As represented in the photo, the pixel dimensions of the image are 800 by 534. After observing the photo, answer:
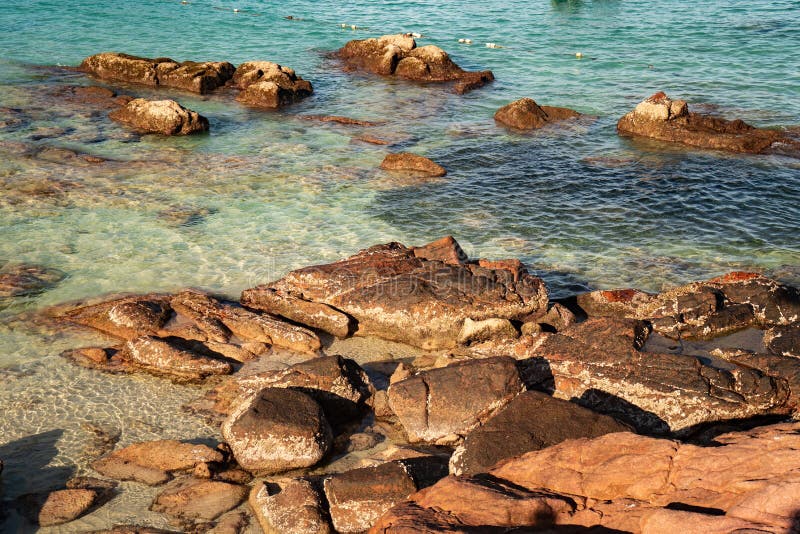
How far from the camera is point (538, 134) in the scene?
88.5 feet

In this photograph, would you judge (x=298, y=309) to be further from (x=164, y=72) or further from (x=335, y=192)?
A: (x=164, y=72)

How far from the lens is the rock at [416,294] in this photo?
554 inches

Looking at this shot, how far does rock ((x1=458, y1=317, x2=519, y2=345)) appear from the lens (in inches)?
537

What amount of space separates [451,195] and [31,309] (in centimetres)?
1165

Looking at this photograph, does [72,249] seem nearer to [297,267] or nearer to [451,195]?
[297,267]

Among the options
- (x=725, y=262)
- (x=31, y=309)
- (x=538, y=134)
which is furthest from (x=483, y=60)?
(x=31, y=309)

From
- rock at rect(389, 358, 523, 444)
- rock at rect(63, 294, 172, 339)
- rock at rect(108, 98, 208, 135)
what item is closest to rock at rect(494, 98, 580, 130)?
rock at rect(108, 98, 208, 135)

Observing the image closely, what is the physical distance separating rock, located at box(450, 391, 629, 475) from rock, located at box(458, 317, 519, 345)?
129 inches

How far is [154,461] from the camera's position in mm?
10633

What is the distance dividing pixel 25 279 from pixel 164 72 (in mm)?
18751

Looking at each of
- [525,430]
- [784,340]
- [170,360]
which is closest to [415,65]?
[170,360]

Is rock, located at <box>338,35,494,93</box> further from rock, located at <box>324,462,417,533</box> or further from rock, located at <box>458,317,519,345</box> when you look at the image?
rock, located at <box>324,462,417,533</box>

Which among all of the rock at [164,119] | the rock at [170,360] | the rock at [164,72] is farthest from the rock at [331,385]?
the rock at [164,72]

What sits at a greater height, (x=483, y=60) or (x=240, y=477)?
(x=483, y=60)
